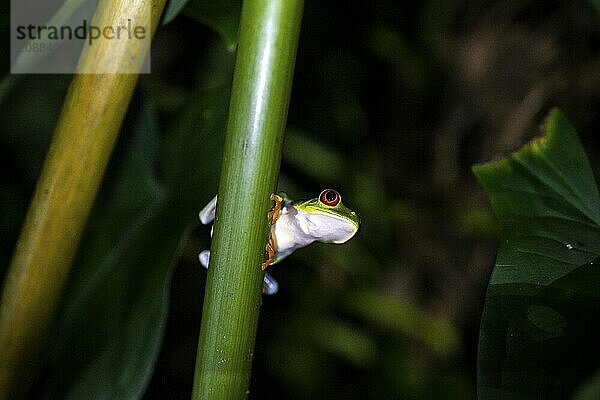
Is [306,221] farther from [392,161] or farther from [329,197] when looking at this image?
[392,161]

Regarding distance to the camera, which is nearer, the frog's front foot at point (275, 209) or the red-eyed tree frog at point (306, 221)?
the frog's front foot at point (275, 209)

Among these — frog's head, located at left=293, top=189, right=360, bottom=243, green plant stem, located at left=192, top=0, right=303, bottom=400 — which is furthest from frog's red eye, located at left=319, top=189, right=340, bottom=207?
green plant stem, located at left=192, top=0, right=303, bottom=400

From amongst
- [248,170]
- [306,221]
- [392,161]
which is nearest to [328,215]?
[306,221]

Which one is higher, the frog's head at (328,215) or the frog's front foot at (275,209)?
the frog's head at (328,215)

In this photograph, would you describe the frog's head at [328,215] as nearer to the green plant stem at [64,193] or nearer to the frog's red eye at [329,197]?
the frog's red eye at [329,197]

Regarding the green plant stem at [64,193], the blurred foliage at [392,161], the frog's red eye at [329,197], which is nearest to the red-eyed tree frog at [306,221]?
the frog's red eye at [329,197]
